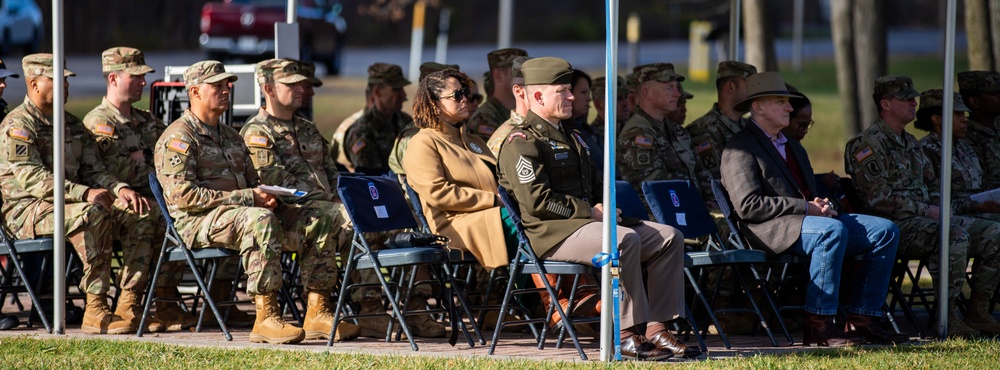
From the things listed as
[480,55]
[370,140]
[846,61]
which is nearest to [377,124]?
[370,140]

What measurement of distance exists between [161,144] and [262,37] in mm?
15776

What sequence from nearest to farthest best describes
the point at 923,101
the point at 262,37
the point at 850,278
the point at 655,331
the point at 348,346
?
the point at 655,331, the point at 348,346, the point at 850,278, the point at 923,101, the point at 262,37

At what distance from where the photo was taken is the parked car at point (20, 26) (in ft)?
68.9

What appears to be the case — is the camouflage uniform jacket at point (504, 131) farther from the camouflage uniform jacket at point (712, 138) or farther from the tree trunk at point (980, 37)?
the tree trunk at point (980, 37)

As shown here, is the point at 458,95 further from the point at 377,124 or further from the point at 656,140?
the point at 377,124

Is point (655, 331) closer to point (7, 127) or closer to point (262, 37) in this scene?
point (7, 127)

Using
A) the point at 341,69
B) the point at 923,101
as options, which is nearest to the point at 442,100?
the point at 923,101

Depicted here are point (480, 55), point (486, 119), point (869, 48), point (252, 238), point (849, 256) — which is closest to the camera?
point (252, 238)

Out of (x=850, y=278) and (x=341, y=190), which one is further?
(x=850, y=278)

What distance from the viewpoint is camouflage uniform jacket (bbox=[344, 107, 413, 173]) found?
10.3 m

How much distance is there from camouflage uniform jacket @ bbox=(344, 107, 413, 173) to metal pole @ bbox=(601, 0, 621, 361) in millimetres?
3989

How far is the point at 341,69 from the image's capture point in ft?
91.5

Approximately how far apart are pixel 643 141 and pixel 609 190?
2.36 m

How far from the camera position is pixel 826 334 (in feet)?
24.3
